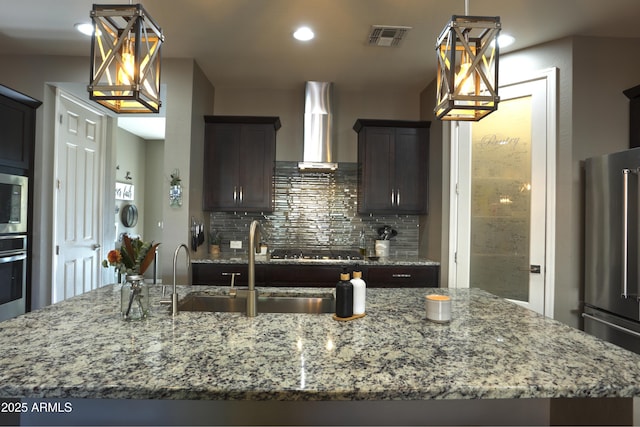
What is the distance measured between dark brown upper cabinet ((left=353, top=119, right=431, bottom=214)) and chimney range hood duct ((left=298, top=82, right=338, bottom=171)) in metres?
0.39

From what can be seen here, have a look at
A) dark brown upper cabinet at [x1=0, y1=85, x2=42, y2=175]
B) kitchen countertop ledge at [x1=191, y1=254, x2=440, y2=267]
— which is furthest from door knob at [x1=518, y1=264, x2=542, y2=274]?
dark brown upper cabinet at [x1=0, y1=85, x2=42, y2=175]

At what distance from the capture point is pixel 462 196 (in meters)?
3.44

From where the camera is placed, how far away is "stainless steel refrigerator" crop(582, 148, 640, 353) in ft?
7.50

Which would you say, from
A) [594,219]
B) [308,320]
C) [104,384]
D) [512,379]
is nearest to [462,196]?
[594,219]

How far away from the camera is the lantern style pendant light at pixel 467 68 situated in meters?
1.42

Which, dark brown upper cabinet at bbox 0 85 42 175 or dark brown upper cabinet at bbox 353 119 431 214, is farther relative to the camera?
dark brown upper cabinet at bbox 353 119 431 214

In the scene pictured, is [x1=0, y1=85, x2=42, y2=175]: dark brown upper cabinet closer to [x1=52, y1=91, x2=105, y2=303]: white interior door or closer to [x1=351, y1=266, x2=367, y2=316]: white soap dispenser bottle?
[x1=52, y1=91, x2=105, y2=303]: white interior door

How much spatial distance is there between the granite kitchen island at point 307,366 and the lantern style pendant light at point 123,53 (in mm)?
901

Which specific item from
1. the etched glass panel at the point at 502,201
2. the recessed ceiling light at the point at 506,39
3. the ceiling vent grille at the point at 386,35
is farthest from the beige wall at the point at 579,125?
the ceiling vent grille at the point at 386,35

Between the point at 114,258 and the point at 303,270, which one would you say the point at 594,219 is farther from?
the point at 114,258

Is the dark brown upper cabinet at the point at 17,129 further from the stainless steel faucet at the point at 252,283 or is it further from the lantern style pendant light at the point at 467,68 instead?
the lantern style pendant light at the point at 467,68

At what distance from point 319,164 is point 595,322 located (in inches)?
105

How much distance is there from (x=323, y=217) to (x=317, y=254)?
0.63m

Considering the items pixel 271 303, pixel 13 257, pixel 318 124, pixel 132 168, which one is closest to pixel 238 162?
pixel 318 124
